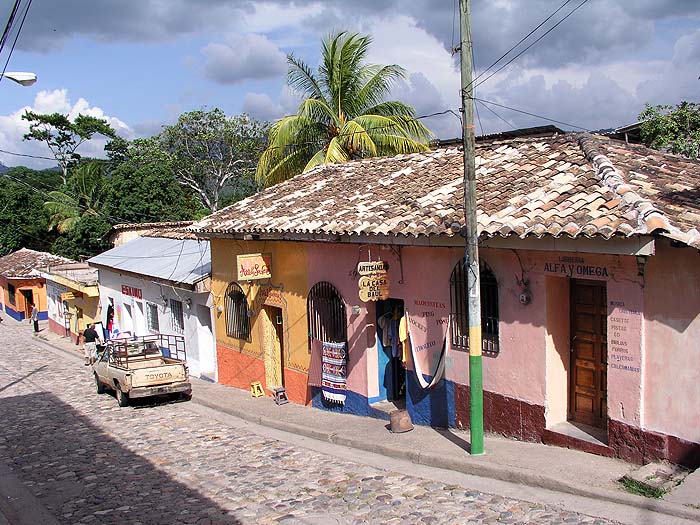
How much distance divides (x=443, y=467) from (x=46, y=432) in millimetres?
8705

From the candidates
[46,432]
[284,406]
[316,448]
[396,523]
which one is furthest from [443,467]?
[46,432]

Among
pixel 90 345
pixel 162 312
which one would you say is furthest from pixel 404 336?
pixel 90 345

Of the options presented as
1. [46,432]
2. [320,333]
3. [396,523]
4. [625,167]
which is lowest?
[46,432]

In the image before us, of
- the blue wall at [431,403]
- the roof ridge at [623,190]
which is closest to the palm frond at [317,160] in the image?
the roof ridge at [623,190]

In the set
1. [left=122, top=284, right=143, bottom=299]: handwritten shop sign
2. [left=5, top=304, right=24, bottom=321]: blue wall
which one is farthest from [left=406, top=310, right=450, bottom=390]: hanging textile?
[left=5, top=304, right=24, bottom=321]: blue wall

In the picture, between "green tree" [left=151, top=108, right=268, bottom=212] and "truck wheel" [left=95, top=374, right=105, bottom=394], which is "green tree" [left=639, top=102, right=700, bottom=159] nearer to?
"truck wheel" [left=95, top=374, right=105, bottom=394]

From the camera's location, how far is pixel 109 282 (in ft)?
84.6

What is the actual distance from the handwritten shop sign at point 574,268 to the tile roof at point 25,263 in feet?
107

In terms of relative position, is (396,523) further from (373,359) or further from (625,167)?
(625,167)

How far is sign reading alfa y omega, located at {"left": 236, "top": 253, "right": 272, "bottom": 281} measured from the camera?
14.2m

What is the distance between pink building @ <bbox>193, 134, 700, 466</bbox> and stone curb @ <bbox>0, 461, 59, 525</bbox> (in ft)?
17.9

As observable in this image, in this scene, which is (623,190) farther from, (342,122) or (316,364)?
(342,122)

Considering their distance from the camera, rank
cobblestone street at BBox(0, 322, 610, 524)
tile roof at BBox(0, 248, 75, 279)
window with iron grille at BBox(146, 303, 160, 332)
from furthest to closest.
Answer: tile roof at BBox(0, 248, 75, 279), window with iron grille at BBox(146, 303, 160, 332), cobblestone street at BBox(0, 322, 610, 524)

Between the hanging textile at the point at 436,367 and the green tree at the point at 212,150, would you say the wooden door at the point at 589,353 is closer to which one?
the hanging textile at the point at 436,367
